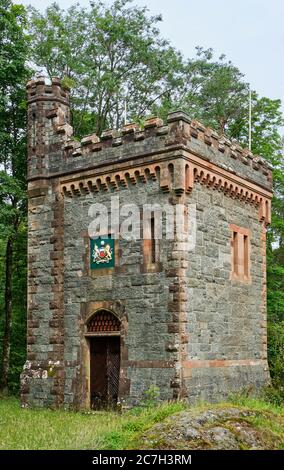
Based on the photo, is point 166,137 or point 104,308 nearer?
point 166,137

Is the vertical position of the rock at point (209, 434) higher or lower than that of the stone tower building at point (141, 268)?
lower

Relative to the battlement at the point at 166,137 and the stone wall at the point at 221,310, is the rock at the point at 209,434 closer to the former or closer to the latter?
the stone wall at the point at 221,310

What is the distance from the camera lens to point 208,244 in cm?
1645

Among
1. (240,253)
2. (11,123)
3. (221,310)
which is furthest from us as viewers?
(11,123)

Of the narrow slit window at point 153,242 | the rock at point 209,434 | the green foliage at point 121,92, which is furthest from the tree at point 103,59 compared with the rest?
the rock at point 209,434

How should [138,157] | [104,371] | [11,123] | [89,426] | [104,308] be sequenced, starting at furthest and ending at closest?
[11,123] < [104,371] < [104,308] < [138,157] < [89,426]

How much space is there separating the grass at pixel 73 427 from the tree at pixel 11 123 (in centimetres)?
621

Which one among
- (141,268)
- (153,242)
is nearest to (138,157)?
(153,242)

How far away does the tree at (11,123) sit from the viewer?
21.5 metres

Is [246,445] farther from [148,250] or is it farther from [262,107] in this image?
[262,107]

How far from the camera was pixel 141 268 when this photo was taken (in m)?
15.8

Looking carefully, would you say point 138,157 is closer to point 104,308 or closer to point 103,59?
point 104,308

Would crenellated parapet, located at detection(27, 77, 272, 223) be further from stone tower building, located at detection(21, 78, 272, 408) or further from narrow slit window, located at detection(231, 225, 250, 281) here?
narrow slit window, located at detection(231, 225, 250, 281)

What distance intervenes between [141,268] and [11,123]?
10.6 metres
